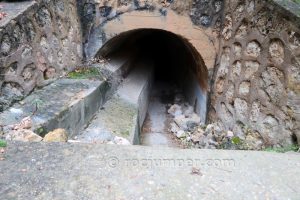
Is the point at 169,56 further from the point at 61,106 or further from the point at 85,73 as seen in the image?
the point at 61,106

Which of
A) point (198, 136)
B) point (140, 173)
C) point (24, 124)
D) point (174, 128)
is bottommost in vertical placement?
point (174, 128)

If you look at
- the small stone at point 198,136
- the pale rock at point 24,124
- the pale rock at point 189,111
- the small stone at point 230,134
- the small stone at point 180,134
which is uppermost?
the pale rock at point 24,124

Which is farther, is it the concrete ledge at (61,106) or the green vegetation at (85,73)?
the green vegetation at (85,73)

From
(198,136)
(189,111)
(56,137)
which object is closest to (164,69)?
Answer: (189,111)

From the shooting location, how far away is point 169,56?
33.5 feet

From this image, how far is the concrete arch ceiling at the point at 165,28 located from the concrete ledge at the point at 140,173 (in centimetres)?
347

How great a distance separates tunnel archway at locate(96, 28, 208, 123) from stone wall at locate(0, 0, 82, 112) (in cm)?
112

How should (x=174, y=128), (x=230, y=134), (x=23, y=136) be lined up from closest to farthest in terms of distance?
(x=23, y=136), (x=230, y=134), (x=174, y=128)

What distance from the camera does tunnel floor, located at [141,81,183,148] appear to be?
630cm

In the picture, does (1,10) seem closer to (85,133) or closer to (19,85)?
(19,85)

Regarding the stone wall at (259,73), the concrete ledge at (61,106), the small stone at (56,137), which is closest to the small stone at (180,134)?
the stone wall at (259,73)

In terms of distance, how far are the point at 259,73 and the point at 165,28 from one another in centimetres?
198

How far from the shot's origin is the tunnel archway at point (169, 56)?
6.26 metres

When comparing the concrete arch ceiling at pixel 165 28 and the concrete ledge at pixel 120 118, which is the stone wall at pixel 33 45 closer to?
the concrete arch ceiling at pixel 165 28
